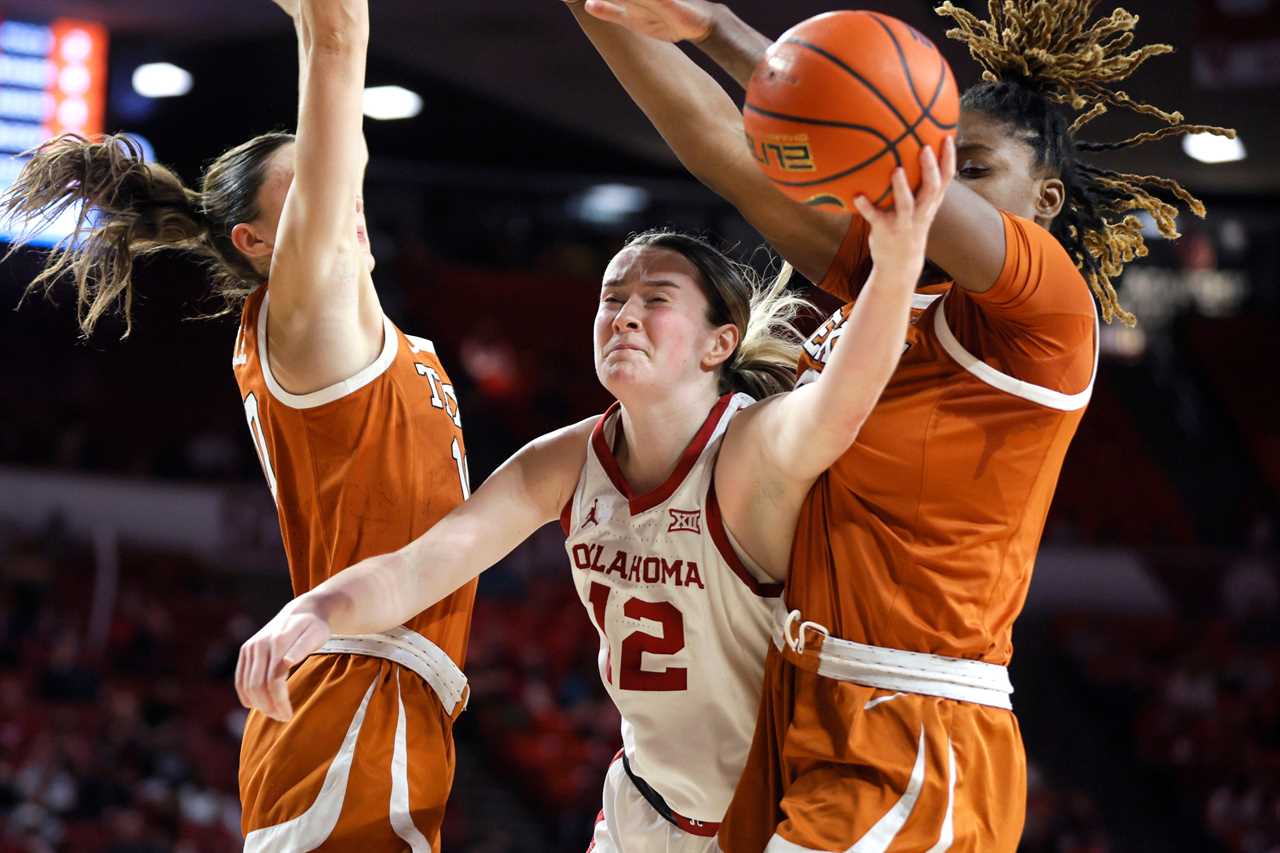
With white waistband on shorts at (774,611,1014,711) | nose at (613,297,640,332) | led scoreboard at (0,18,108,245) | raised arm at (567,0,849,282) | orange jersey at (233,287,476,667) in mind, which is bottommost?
led scoreboard at (0,18,108,245)

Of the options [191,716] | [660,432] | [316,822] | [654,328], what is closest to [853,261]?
[654,328]

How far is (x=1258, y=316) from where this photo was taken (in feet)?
59.9

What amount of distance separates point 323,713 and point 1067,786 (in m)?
10.0

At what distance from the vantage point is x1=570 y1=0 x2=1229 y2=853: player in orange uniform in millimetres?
2502

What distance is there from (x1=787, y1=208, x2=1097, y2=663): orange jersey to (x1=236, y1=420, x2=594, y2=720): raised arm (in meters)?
0.71

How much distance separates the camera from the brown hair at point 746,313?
3107mm

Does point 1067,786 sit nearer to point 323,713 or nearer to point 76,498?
point 76,498

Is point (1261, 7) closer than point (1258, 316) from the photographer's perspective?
Yes

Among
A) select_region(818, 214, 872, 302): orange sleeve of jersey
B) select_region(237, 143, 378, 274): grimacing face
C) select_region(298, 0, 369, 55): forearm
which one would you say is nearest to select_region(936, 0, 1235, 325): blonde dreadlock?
select_region(818, 214, 872, 302): orange sleeve of jersey

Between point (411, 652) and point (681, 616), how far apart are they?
0.63 m

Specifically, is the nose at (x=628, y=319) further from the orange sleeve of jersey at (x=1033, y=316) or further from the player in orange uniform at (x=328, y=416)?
the orange sleeve of jersey at (x=1033, y=316)

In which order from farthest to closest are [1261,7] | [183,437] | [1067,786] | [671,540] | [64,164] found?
[183,437], [1067,786], [1261,7], [64,164], [671,540]

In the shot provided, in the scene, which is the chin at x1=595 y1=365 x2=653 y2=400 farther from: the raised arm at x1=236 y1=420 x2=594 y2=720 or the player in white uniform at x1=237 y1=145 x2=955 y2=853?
the raised arm at x1=236 y1=420 x2=594 y2=720

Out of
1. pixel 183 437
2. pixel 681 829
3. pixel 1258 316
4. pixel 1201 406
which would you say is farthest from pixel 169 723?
pixel 1258 316
